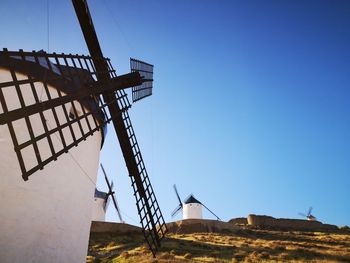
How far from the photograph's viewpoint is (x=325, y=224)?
44.0 metres

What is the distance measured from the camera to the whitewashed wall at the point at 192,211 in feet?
145

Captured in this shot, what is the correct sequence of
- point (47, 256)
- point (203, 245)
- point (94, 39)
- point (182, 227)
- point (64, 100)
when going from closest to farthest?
point (64, 100)
point (47, 256)
point (94, 39)
point (203, 245)
point (182, 227)

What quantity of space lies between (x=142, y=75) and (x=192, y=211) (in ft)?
112

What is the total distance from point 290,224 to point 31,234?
137 ft

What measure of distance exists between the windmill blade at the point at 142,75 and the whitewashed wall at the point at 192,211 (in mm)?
32359

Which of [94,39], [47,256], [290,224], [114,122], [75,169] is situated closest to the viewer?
[47,256]

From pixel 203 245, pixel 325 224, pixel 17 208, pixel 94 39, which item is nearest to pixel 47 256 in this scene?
pixel 17 208

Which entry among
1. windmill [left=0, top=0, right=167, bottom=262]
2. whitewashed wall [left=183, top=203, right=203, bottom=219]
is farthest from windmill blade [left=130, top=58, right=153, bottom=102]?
whitewashed wall [left=183, top=203, right=203, bottom=219]

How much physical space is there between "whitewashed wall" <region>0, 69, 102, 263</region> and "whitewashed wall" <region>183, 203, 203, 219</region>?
3584 centimetres

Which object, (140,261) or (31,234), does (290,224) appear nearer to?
(140,261)

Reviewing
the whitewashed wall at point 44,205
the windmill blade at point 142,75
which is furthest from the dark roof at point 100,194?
the whitewashed wall at point 44,205

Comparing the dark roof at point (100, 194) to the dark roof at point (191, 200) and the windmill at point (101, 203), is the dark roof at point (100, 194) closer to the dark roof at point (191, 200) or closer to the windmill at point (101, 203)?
the windmill at point (101, 203)

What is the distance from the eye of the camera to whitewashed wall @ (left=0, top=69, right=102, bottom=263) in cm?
722

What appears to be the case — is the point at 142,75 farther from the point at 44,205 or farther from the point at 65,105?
the point at 44,205
